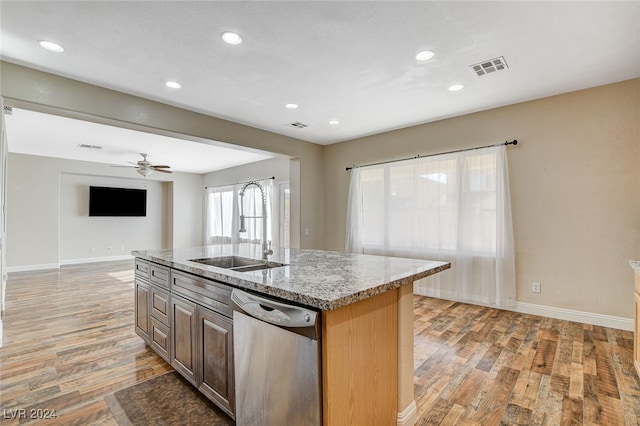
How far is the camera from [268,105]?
12.4 ft

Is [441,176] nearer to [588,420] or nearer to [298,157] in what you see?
[298,157]

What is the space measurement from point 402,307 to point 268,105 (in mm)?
3017

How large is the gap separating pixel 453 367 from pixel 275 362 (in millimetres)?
1725

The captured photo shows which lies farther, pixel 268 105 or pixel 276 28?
pixel 268 105

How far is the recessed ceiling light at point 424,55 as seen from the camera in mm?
2572

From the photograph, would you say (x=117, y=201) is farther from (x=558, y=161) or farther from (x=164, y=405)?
(x=558, y=161)

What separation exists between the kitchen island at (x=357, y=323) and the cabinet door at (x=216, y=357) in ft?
0.08

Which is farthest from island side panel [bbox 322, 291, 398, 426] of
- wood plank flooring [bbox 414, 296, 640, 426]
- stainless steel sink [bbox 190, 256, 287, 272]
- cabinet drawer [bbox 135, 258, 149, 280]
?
cabinet drawer [bbox 135, 258, 149, 280]

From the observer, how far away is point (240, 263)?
2.58m

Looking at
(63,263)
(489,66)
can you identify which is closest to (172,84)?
(489,66)

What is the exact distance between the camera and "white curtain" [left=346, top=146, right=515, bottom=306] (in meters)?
3.78

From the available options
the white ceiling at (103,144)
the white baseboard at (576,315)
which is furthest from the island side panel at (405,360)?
the white ceiling at (103,144)

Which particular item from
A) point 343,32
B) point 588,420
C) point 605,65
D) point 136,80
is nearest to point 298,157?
point 136,80

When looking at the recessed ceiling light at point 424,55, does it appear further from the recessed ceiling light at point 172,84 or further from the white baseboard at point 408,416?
the white baseboard at point 408,416
